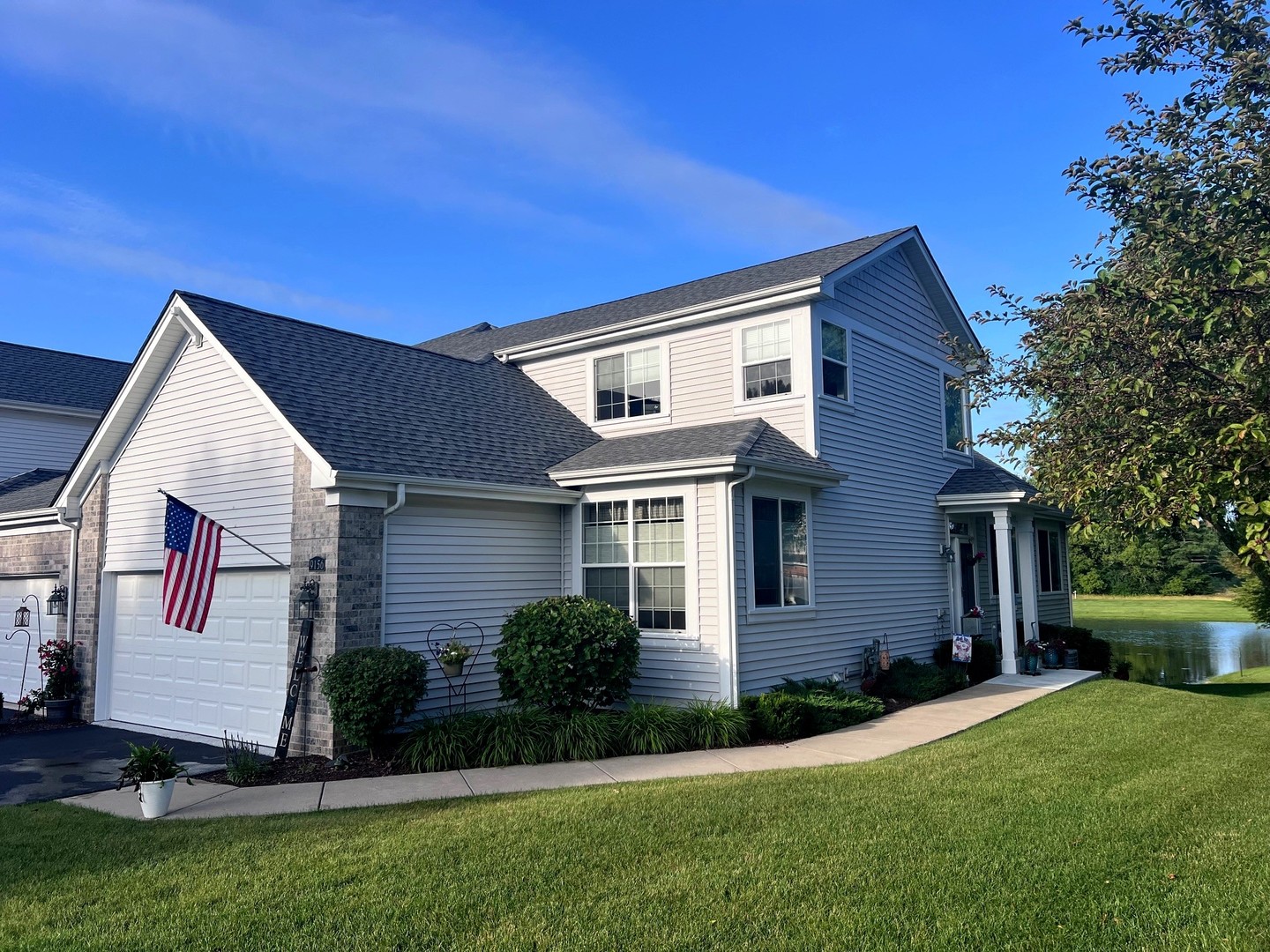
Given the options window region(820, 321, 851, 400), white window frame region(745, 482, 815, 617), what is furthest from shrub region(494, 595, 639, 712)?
window region(820, 321, 851, 400)

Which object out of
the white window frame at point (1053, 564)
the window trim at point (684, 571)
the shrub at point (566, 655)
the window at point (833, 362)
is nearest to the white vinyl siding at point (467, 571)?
the shrub at point (566, 655)

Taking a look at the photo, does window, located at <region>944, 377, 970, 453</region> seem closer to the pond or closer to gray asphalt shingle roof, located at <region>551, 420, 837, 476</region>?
gray asphalt shingle roof, located at <region>551, 420, 837, 476</region>

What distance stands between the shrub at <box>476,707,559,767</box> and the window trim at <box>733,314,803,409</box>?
6173 mm

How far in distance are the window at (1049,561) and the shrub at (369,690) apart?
15.6 metres

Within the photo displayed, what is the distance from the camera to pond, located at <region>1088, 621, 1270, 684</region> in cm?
2614

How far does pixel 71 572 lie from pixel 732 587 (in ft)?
35.1

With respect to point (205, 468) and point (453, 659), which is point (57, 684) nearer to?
point (205, 468)

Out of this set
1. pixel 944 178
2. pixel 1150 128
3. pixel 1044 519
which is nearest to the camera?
pixel 1150 128

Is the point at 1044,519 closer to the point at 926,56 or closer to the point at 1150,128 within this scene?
the point at 926,56

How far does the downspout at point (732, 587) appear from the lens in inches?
442

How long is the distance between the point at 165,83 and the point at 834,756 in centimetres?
1328

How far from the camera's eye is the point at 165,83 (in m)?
12.8

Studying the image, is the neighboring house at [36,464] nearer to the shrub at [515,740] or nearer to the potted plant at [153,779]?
the potted plant at [153,779]

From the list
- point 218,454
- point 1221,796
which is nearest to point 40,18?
point 218,454
